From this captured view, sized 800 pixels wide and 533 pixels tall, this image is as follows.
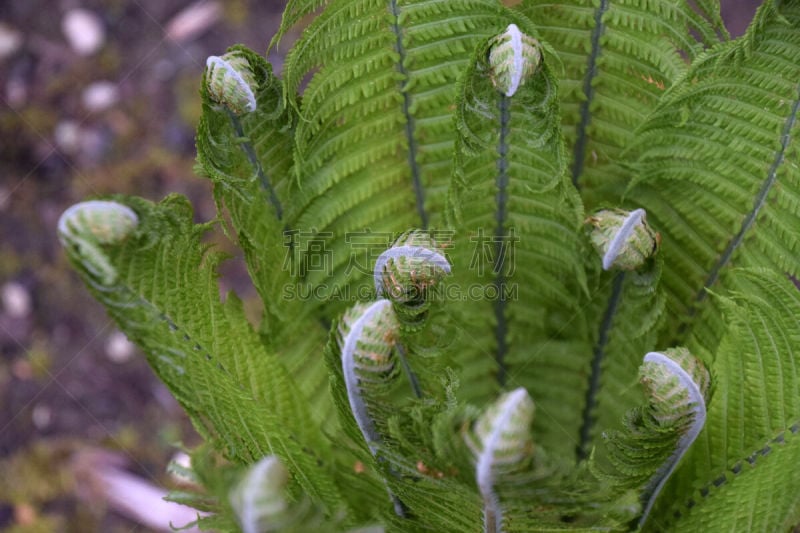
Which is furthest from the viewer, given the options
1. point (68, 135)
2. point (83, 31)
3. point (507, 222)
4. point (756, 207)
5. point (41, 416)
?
point (83, 31)

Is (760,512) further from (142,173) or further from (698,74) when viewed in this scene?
(142,173)

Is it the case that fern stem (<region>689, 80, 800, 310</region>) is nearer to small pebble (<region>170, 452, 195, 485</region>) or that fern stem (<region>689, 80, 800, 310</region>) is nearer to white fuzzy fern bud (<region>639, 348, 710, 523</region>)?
white fuzzy fern bud (<region>639, 348, 710, 523</region>)

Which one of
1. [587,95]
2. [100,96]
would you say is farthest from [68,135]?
[587,95]

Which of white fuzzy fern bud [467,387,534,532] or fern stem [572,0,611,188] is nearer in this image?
white fuzzy fern bud [467,387,534,532]

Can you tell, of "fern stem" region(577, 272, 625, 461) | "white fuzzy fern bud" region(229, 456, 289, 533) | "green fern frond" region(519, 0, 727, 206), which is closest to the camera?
"white fuzzy fern bud" region(229, 456, 289, 533)

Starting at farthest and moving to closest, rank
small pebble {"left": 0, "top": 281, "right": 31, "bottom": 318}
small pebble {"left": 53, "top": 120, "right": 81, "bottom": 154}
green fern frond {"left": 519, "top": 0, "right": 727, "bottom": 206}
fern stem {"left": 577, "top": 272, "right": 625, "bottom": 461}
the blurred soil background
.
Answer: small pebble {"left": 53, "top": 120, "right": 81, "bottom": 154}
small pebble {"left": 0, "top": 281, "right": 31, "bottom": 318}
the blurred soil background
fern stem {"left": 577, "top": 272, "right": 625, "bottom": 461}
green fern frond {"left": 519, "top": 0, "right": 727, "bottom": 206}

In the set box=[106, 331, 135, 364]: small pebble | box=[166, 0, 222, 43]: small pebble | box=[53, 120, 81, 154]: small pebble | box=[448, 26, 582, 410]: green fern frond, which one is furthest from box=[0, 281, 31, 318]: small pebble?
box=[448, 26, 582, 410]: green fern frond

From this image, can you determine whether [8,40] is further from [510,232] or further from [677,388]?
[677,388]
